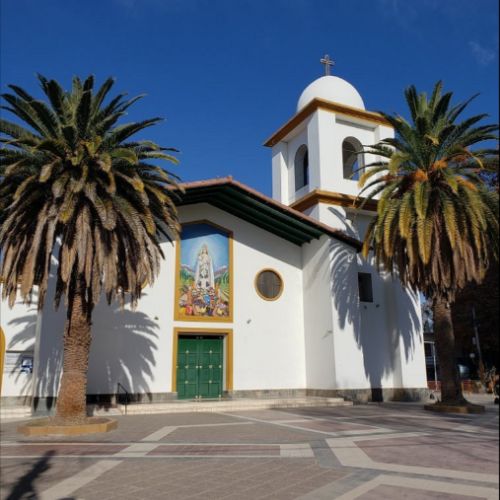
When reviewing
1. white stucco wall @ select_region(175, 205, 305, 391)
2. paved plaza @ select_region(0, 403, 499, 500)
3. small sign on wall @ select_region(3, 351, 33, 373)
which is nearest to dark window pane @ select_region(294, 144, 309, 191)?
white stucco wall @ select_region(175, 205, 305, 391)

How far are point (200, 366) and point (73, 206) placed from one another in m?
11.0

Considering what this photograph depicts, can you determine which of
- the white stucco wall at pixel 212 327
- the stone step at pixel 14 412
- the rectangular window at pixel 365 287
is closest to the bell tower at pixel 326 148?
the rectangular window at pixel 365 287

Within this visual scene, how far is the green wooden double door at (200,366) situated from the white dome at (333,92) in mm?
14420

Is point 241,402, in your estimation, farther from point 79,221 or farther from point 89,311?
point 79,221

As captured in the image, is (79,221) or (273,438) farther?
(79,221)

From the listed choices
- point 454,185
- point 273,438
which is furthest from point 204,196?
point 273,438

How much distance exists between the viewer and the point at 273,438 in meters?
11.1

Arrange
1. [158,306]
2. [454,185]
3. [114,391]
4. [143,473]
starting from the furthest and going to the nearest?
[158,306], [114,391], [454,185], [143,473]

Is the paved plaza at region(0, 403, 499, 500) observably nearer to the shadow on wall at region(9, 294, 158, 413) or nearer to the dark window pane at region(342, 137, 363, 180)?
the shadow on wall at region(9, 294, 158, 413)

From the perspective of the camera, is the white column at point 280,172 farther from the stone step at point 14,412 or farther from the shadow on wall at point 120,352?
the stone step at point 14,412

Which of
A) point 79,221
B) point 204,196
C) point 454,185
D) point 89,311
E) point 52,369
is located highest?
point 204,196

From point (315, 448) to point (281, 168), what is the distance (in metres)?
20.5

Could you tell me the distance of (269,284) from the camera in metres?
23.2

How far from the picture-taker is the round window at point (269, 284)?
22938mm
